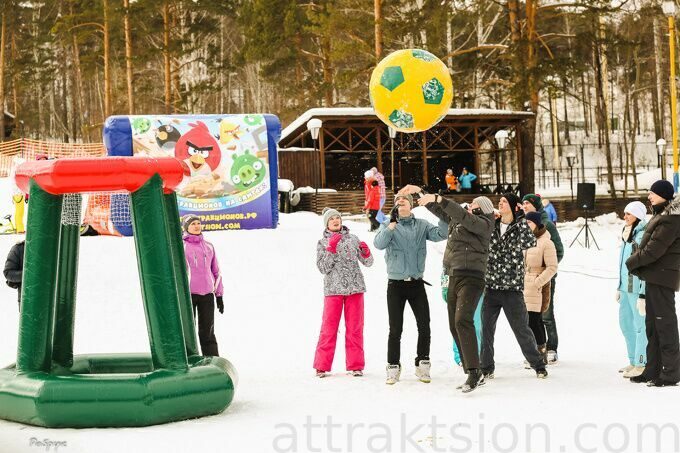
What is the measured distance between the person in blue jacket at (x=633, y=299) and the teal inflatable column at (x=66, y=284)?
4536 mm

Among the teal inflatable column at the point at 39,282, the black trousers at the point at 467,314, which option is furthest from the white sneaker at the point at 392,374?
the teal inflatable column at the point at 39,282

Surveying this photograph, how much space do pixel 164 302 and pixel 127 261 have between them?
8096 mm

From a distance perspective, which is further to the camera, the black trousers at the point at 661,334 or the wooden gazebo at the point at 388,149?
the wooden gazebo at the point at 388,149

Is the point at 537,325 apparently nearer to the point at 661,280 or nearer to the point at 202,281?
the point at 661,280

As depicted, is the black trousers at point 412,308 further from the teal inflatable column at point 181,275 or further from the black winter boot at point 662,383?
the black winter boot at point 662,383

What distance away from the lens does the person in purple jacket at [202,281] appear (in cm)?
770

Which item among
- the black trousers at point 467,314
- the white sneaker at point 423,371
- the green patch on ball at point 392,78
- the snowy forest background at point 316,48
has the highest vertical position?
the snowy forest background at point 316,48

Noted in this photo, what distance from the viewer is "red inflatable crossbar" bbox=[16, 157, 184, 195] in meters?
5.90

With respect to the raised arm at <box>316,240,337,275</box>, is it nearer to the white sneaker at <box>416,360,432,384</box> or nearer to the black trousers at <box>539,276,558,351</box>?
the white sneaker at <box>416,360,432,384</box>

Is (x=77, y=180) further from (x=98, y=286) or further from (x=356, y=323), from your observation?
(x=98, y=286)

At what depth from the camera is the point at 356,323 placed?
7570 millimetres

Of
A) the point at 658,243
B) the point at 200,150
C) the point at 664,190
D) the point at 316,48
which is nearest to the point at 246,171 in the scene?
the point at 200,150

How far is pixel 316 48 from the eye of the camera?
3888 cm

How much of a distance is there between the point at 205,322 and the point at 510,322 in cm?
270
